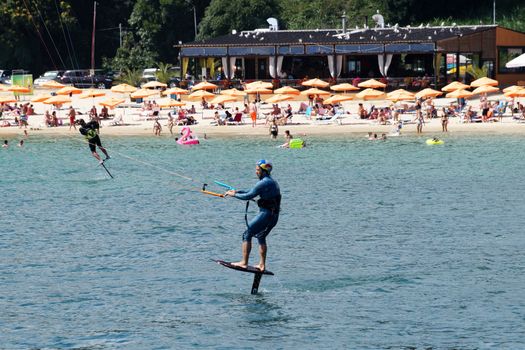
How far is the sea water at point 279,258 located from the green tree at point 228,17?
43.9 meters

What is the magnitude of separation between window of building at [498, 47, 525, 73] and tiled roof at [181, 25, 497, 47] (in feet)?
6.32

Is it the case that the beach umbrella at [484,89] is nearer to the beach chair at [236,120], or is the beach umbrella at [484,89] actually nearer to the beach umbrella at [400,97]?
the beach umbrella at [400,97]

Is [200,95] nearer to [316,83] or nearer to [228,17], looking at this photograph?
[316,83]

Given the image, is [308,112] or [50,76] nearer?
[308,112]

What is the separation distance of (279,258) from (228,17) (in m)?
66.7

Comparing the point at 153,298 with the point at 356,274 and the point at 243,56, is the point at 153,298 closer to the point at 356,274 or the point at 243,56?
the point at 356,274

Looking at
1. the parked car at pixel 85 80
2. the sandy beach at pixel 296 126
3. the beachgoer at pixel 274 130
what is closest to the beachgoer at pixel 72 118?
the sandy beach at pixel 296 126

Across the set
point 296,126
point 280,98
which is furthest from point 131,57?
point 296,126

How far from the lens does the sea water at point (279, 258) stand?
76.0ft

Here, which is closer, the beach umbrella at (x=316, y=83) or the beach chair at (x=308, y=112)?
the beach chair at (x=308, y=112)

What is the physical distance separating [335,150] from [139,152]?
9546 millimetres

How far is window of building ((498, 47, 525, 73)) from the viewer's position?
76.6 metres

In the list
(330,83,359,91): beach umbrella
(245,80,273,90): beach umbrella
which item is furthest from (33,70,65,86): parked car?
(330,83,359,91): beach umbrella

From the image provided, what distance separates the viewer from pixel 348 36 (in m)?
76.9
